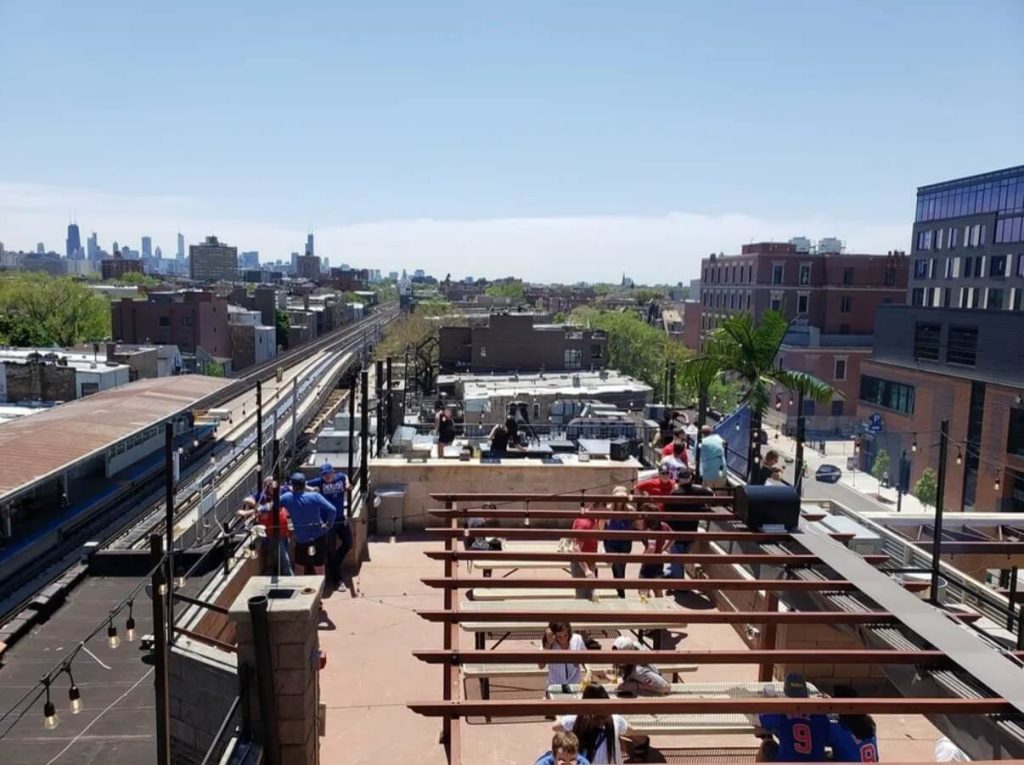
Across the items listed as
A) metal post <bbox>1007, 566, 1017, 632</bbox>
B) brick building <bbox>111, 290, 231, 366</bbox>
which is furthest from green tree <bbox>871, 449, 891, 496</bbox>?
brick building <bbox>111, 290, 231, 366</bbox>

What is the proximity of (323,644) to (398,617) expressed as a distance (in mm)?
1031

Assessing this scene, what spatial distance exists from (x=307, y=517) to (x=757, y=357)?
997 centimetres

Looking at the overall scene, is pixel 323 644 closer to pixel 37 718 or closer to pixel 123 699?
pixel 123 699

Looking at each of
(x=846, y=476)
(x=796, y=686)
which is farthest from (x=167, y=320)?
(x=796, y=686)

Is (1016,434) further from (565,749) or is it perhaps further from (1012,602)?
(565,749)

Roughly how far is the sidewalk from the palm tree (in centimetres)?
1655

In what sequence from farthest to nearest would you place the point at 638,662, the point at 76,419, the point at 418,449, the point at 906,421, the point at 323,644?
1. the point at 906,421
2. the point at 76,419
3. the point at 418,449
4. the point at 323,644
5. the point at 638,662

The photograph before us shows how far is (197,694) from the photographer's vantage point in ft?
23.8

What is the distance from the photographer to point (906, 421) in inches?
2109

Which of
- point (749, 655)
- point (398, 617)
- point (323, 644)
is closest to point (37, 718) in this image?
point (323, 644)

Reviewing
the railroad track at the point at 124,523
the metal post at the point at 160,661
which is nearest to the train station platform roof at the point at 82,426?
the railroad track at the point at 124,523

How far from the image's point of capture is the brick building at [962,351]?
144 feet

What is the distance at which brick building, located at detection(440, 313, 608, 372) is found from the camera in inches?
2724

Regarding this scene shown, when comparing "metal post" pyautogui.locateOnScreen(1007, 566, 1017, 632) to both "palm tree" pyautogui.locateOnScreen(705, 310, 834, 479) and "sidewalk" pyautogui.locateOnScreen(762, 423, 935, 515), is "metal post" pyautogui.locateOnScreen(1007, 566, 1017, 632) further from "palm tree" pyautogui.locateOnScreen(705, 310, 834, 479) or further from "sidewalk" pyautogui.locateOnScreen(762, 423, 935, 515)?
"sidewalk" pyautogui.locateOnScreen(762, 423, 935, 515)
